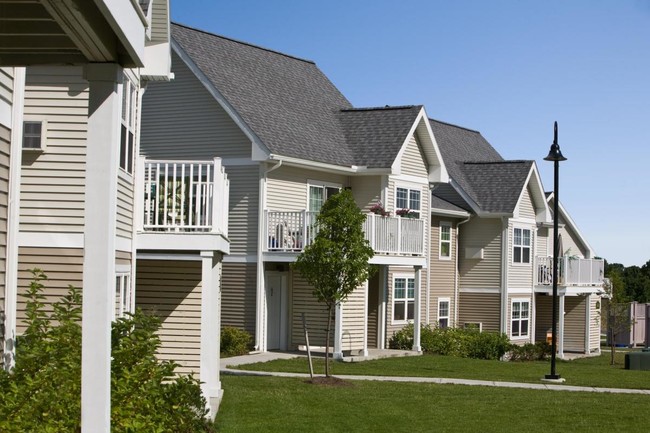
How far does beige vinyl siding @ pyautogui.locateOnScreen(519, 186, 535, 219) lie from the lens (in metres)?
44.0

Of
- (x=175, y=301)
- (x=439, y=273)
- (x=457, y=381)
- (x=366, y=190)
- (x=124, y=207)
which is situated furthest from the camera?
(x=439, y=273)

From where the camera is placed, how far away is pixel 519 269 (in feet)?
144

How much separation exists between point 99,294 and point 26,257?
772 centimetres

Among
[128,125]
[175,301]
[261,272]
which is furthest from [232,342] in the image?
[128,125]

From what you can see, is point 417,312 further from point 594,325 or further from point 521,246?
point 594,325

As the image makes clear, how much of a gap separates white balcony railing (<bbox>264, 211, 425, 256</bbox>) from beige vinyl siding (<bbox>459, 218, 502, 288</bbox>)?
9.31 m

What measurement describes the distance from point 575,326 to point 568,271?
597cm

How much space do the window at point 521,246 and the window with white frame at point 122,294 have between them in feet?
95.7

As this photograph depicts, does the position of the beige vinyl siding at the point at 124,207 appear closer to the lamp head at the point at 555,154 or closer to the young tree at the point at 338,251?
the young tree at the point at 338,251

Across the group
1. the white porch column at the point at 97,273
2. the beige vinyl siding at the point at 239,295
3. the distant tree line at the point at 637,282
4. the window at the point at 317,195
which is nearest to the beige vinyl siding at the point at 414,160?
the window at the point at 317,195

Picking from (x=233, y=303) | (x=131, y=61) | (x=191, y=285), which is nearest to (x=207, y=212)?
(x=191, y=285)

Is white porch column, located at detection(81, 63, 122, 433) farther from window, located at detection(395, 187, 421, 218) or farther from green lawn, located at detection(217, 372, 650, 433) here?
window, located at detection(395, 187, 421, 218)

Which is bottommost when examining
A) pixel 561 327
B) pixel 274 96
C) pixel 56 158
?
pixel 561 327

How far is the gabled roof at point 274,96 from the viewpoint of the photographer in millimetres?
31719
